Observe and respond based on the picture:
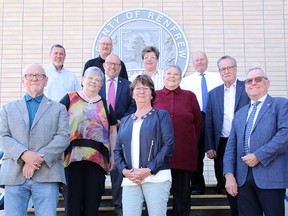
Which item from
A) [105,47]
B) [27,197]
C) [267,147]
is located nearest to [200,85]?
[105,47]

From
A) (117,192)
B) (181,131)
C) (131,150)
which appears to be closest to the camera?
(131,150)

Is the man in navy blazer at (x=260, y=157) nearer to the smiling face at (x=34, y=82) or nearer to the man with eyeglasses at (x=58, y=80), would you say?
the smiling face at (x=34, y=82)

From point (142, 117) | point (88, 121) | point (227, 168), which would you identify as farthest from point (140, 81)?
point (227, 168)

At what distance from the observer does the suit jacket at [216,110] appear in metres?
4.86

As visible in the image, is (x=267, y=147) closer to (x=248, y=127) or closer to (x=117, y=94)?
(x=248, y=127)

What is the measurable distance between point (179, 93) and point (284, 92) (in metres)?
2.83

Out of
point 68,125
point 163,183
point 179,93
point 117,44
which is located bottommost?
point 163,183

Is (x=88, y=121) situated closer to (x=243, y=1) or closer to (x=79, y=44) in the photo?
(x=79, y=44)

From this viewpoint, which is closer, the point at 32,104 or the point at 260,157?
the point at 260,157

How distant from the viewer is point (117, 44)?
22.8ft

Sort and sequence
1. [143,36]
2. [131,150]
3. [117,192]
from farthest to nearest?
[143,36], [117,192], [131,150]

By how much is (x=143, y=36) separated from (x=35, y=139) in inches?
138

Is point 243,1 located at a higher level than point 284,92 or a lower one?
higher

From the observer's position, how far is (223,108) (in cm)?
491
